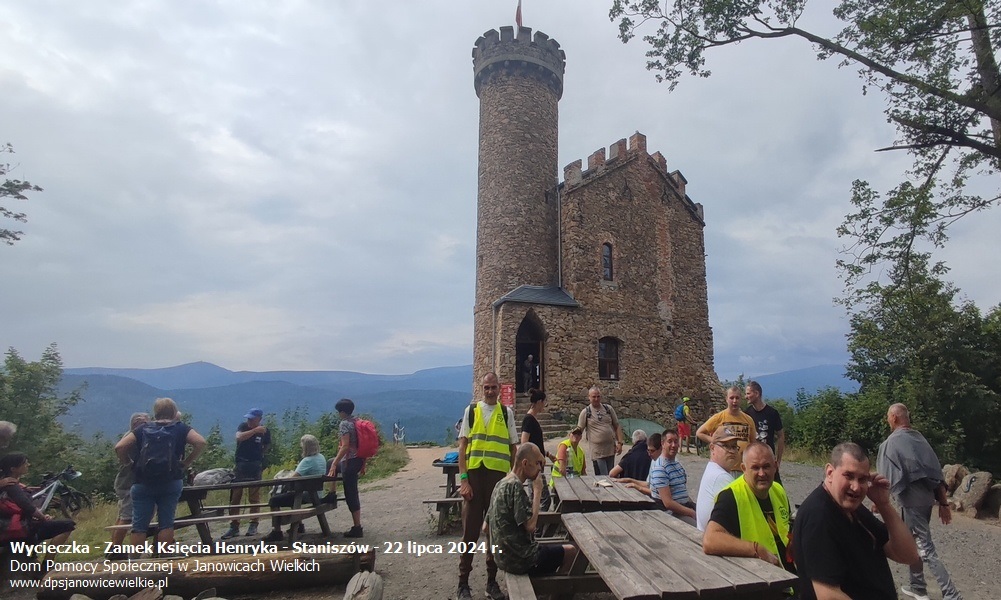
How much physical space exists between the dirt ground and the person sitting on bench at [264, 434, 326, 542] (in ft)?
1.34

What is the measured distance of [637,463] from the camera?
5.67 metres

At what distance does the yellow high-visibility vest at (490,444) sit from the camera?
431 centimetres

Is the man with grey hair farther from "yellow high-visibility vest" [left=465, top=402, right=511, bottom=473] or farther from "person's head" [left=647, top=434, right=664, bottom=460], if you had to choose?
"yellow high-visibility vest" [left=465, top=402, right=511, bottom=473]

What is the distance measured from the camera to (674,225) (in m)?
19.2

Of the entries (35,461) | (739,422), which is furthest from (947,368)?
(35,461)

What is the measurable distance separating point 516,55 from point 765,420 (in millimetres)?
16313

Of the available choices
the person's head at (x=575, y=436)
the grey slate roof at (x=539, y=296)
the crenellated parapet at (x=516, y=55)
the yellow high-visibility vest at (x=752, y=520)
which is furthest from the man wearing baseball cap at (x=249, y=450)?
the crenellated parapet at (x=516, y=55)

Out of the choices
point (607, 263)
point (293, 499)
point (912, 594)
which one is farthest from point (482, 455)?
point (607, 263)

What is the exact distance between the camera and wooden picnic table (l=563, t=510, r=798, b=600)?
2102 mm

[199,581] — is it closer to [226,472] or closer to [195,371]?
[226,472]

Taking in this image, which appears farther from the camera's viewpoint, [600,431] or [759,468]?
[600,431]

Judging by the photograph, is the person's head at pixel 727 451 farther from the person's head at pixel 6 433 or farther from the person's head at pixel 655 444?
the person's head at pixel 6 433

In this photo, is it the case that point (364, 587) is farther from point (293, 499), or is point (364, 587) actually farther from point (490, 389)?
point (293, 499)

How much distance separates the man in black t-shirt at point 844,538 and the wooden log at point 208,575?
3695mm
